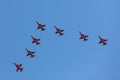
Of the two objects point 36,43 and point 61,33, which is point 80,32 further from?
point 36,43

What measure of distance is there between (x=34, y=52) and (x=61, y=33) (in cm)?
865

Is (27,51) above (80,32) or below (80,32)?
below

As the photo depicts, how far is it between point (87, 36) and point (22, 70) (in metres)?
19.1

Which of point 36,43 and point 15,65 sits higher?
point 36,43

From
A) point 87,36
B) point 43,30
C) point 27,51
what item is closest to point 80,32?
point 87,36

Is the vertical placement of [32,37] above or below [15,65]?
above

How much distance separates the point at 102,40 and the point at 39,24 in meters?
17.0

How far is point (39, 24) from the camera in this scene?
260 ft

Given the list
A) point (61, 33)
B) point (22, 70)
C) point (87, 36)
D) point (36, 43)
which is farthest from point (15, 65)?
point (87, 36)

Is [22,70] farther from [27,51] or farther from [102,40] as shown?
[102,40]

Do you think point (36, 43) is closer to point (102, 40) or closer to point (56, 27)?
point (56, 27)

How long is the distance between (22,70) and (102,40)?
22.3 meters

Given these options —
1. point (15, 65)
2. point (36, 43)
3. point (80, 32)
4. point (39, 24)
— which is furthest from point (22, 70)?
point (80, 32)

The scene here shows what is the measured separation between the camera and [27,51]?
78.5 m
